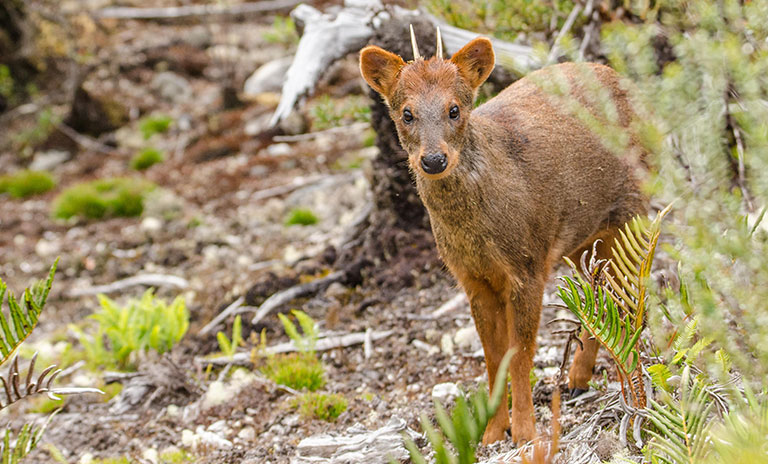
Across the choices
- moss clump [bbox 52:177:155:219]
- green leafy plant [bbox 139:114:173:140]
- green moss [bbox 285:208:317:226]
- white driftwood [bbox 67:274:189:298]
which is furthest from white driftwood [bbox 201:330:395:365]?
green leafy plant [bbox 139:114:173:140]

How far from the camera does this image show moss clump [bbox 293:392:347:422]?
4297 millimetres

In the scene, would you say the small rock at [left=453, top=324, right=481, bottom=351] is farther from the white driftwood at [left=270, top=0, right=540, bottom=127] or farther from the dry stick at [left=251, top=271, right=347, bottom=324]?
the white driftwood at [left=270, top=0, right=540, bottom=127]

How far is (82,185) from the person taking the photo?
1060 centimetres

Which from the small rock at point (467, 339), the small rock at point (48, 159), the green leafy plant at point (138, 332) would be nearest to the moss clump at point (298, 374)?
the small rock at point (467, 339)

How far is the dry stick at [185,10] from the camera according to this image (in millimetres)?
15391

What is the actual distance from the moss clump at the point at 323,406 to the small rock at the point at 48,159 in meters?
9.92

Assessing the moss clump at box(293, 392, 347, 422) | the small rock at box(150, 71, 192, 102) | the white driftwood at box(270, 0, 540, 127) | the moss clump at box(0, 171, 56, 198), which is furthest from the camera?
the small rock at box(150, 71, 192, 102)

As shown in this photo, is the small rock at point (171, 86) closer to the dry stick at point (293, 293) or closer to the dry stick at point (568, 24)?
the dry stick at point (293, 293)

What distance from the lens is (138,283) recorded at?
7.77 m

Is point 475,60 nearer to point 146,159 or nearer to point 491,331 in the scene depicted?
point 491,331

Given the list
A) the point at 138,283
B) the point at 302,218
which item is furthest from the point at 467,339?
the point at 138,283

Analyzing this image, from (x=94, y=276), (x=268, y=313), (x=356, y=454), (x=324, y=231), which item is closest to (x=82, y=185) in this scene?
(x=94, y=276)

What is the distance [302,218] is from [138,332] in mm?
2881

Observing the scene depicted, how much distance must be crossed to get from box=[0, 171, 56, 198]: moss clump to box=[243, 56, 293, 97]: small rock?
3798mm
